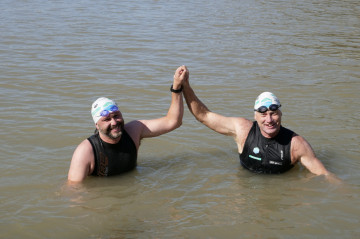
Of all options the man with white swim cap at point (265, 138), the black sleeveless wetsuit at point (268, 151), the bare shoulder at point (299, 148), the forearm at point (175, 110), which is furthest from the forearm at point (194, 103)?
the bare shoulder at point (299, 148)

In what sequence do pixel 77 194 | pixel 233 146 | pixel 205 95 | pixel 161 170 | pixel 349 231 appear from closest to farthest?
pixel 349 231 → pixel 77 194 → pixel 161 170 → pixel 233 146 → pixel 205 95

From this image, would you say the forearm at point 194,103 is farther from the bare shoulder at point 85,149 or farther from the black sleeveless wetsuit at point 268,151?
the bare shoulder at point 85,149

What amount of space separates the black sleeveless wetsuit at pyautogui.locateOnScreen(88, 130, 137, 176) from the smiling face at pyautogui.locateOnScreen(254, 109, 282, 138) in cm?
178

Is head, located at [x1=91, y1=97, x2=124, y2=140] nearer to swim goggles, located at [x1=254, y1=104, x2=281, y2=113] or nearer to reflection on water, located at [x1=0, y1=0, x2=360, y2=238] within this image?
reflection on water, located at [x1=0, y1=0, x2=360, y2=238]

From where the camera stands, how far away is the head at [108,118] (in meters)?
7.00

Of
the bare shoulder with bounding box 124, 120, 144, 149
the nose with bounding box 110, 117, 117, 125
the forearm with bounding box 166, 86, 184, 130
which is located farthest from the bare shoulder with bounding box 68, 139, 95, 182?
the forearm with bounding box 166, 86, 184, 130

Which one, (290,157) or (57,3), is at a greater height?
(57,3)

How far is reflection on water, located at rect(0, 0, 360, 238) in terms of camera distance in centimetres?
658

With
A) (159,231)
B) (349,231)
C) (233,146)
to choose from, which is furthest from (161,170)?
(349,231)

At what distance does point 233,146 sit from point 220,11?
14073 millimetres

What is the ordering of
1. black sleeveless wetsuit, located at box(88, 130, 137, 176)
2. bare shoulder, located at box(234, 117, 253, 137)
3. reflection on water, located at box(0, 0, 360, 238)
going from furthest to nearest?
bare shoulder, located at box(234, 117, 253, 137) → black sleeveless wetsuit, located at box(88, 130, 137, 176) → reflection on water, located at box(0, 0, 360, 238)

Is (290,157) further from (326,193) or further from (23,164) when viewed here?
(23,164)

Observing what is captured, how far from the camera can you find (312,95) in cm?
1170

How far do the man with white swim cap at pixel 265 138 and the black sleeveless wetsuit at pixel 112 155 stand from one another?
1013mm
